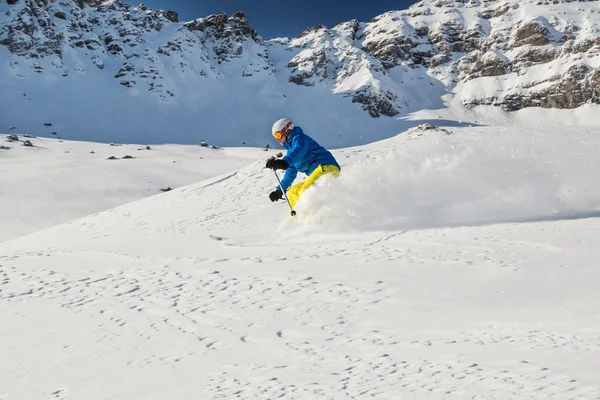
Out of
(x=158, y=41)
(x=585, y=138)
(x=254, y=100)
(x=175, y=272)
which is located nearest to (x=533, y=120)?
(x=254, y=100)

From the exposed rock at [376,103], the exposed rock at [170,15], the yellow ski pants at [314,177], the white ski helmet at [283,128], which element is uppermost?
the exposed rock at [170,15]

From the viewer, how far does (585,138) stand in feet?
52.1

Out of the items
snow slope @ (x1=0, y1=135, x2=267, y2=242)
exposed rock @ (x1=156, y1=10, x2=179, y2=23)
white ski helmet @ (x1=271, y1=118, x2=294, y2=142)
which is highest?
exposed rock @ (x1=156, y1=10, x2=179, y2=23)

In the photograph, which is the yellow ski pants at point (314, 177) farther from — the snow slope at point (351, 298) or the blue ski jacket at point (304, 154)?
the snow slope at point (351, 298)

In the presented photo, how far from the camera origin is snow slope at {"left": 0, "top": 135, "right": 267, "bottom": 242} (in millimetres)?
19141

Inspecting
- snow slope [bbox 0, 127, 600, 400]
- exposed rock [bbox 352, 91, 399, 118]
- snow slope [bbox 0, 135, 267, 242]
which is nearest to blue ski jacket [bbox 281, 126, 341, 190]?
snow slope [bbox 0, 127, 600, 400]

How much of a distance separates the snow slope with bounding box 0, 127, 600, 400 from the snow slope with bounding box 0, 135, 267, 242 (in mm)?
10784

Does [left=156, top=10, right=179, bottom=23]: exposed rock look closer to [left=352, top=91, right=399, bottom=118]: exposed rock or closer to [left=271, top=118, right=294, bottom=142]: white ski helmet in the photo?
[left=352, top=91, right=399, bottom=118]: exposed rock

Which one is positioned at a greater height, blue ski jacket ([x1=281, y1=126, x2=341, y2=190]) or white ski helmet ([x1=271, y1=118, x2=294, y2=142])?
white ski helmet ([x1=271, y1=118, x2=294, y2=142])

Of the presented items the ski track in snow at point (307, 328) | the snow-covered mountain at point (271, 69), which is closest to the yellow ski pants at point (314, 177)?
the ski track in snow at point (307, 328)

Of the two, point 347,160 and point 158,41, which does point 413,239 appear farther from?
point 158,41

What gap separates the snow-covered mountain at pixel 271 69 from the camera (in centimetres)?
7538

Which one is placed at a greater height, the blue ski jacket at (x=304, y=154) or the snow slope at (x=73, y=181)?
the snow slope at (x=73, y=181)

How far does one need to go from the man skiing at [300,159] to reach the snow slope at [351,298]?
36 centimetres
